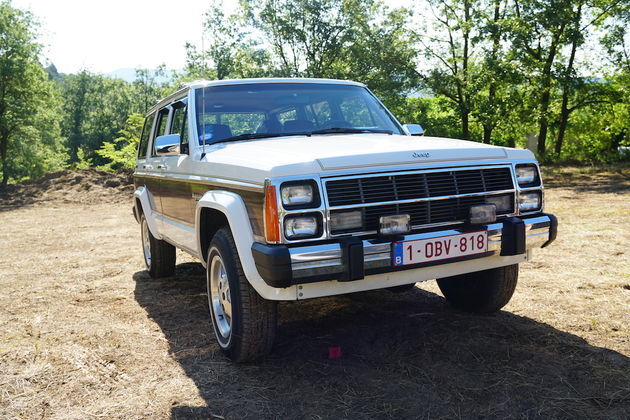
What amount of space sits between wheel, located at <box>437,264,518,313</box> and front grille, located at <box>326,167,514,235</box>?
0.72m

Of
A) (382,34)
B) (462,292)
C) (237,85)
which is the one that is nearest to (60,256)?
(237,85)

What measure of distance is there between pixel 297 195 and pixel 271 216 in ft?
0.60

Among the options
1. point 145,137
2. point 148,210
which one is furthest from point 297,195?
point 145,137

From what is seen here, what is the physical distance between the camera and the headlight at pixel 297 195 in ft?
9.66

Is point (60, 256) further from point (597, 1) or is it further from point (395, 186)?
point (597, 1)

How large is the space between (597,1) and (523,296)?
1820cm

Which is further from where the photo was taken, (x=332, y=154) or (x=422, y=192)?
(x=422, y=192)

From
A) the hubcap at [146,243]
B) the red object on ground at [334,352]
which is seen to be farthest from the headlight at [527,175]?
the hubcap at [146,243]

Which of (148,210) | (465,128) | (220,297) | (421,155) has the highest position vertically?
(465,128)

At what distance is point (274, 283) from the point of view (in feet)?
9.46

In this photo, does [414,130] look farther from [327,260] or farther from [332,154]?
[327,260]

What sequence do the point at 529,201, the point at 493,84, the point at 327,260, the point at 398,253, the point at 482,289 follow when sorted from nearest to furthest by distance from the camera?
1. the point at 327,260
2. the point at 398,253
3. the point at 529,201
4. the point at 482,289
5. the point at 493,84

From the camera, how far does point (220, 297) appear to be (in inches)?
150

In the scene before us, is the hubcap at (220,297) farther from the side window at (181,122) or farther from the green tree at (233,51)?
the green tree at (233,51)
